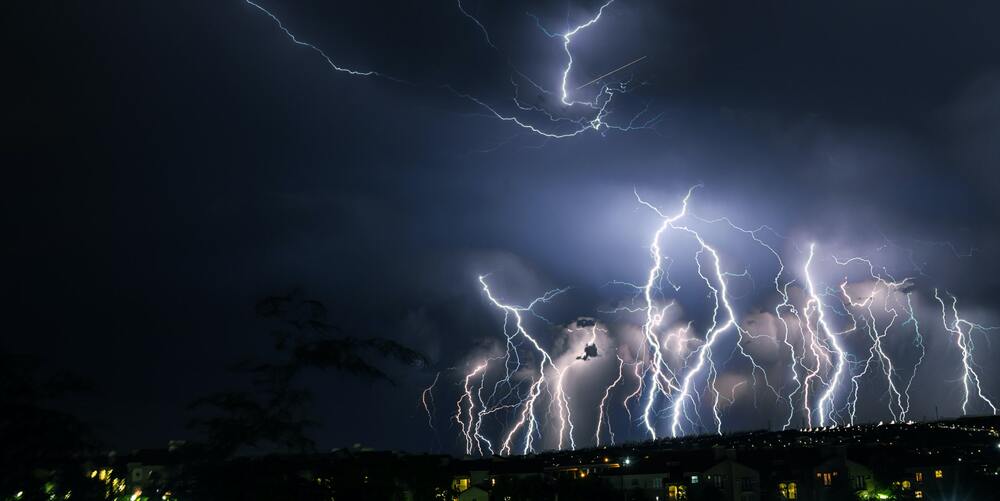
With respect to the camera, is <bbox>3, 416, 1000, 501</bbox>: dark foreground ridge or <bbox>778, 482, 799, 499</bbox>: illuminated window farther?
<bbox>778, 482, 799, 499</bbox>: illuminated window

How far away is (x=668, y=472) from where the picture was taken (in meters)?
36.8

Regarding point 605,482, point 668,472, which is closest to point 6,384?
point 605,482

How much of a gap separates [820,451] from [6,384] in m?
37.2

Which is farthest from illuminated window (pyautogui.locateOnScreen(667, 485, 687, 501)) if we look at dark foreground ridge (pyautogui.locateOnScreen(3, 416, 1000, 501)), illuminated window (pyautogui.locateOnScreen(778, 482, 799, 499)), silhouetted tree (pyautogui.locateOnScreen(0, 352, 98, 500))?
silhouetted tree (pyautogui.locateOnScreen(0, 352, 98, 500))

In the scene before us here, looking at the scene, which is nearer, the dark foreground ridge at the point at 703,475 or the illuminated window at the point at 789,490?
the dark foreground ridge at the point at 703,475

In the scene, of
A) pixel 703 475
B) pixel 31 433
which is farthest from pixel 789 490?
pixel 31 433

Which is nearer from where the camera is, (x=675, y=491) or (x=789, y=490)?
(x=675, y=491)

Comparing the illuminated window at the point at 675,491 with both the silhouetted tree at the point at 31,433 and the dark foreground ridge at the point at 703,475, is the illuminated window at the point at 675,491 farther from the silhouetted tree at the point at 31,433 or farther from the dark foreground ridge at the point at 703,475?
the silhouetted tree at the point at 31,433

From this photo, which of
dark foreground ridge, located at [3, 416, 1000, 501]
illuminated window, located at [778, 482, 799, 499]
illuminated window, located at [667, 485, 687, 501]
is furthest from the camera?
illuminated window, located at [778, 482, 799, 499]

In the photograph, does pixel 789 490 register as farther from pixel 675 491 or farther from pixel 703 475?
pixel 675 491

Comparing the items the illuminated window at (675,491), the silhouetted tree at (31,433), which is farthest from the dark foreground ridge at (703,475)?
the silhouetted tree at (31,433)

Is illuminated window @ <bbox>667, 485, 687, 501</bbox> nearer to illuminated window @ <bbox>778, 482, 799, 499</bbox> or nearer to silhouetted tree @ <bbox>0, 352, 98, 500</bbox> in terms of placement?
illuminated window @ <bbox>778, 482, 799, 499</bbox>

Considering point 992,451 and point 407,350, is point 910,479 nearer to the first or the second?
point 992,451

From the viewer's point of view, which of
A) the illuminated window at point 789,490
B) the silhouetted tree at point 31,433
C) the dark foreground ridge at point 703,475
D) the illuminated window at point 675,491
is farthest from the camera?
the illuminated window at point 789,490
